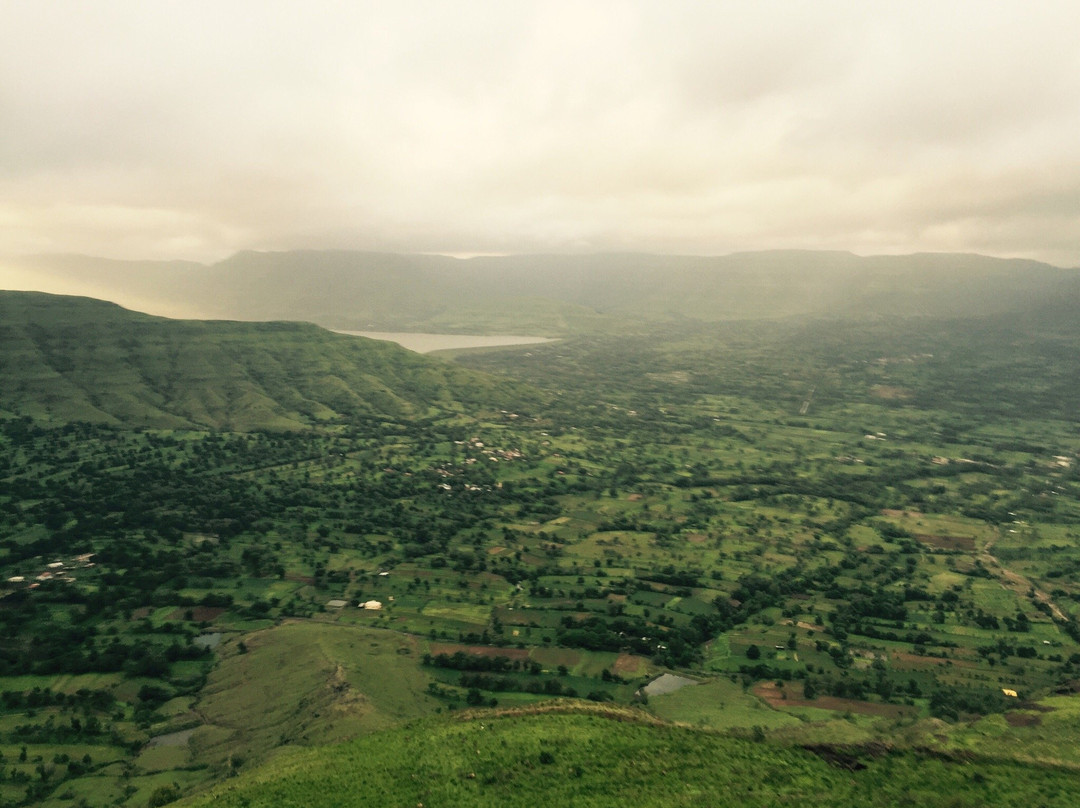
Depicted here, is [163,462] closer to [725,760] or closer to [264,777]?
[264,777]

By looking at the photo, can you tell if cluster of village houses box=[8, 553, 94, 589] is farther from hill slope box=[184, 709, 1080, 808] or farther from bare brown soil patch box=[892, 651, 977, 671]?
bare brown soil patch box=[892, 651, 977, 671]

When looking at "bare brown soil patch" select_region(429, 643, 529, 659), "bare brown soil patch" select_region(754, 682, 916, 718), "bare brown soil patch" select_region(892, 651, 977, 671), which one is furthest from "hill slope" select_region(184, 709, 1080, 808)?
"bare brown soil patch" select_region(892, 651, 977, 671)

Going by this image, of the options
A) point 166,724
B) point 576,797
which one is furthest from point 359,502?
point 576,797

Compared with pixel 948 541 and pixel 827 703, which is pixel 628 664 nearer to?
pixel 827 703

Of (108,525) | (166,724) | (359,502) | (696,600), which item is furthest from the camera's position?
(359,502)

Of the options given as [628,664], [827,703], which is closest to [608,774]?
[628,664]
